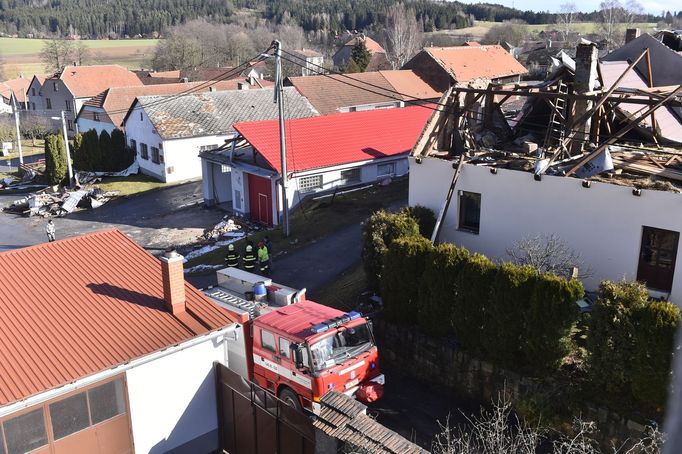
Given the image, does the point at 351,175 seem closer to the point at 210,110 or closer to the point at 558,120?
the point at 558,120

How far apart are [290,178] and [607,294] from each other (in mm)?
18252

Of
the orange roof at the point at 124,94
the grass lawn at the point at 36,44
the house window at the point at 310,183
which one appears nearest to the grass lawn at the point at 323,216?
the house window at the point at 310,183

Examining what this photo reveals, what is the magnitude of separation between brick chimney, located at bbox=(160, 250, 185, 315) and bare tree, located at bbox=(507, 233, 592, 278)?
28.3 feet

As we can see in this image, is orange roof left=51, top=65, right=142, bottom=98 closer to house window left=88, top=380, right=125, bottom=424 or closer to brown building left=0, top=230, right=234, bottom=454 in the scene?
brown building left=0, top=230, right=234, bottom=454

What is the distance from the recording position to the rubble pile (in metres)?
35.3

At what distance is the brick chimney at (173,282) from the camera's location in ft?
42.8

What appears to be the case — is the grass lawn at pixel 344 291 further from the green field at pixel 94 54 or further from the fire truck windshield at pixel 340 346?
the green field at pixel 94 54

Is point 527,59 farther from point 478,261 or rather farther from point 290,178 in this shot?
point 478,261

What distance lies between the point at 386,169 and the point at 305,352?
68.9 ft

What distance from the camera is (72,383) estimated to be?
36.2 feet

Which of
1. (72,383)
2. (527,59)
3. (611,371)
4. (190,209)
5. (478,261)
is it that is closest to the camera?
(72,383)

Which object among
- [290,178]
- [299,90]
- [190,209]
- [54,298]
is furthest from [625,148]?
[299,90]

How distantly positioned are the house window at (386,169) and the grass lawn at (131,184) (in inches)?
606

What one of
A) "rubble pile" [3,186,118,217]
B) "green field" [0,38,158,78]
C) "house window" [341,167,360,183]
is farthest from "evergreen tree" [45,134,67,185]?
"green field" [0,38,158,78]
